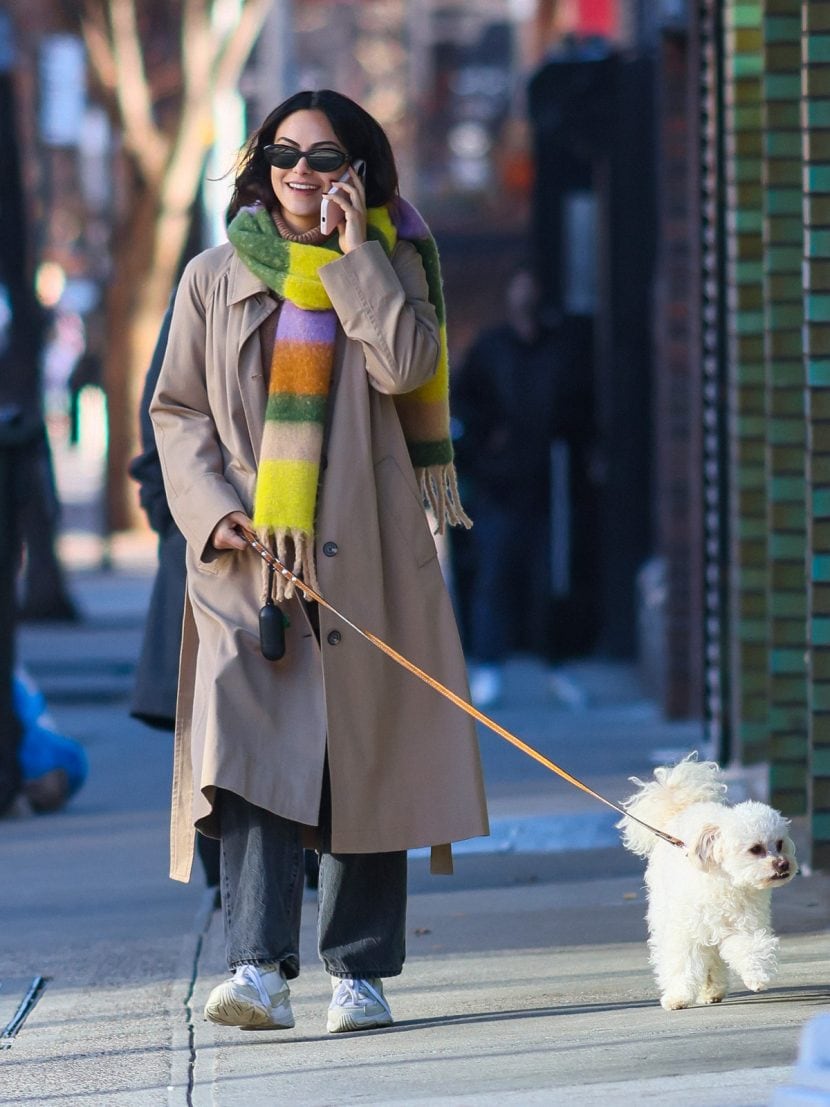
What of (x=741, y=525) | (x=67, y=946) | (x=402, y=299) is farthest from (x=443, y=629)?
(x=741, y=525)

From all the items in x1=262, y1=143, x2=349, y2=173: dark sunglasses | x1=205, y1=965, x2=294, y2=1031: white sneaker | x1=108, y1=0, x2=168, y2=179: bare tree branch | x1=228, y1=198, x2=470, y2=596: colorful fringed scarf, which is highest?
x1=108, y1=0, x2=168, y2=179: bare tree branch

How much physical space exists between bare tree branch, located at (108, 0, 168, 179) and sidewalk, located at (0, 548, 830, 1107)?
53.9ft

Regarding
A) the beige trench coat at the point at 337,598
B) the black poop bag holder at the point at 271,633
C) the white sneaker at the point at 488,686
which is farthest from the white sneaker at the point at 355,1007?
the white sneaker at the point at 488,686

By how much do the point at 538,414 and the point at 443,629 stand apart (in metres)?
6.95

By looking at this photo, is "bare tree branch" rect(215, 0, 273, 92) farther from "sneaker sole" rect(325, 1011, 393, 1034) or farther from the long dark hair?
"sneaker sole" rect(325, 1011, 393, 1034)

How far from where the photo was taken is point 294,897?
4930mm

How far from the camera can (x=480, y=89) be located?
4897 centimetres

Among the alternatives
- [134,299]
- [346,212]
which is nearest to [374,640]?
[346,212]

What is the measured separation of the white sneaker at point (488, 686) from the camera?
11461mm

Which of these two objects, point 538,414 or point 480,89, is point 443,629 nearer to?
point 538,414

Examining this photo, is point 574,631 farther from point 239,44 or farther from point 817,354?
point 239,44

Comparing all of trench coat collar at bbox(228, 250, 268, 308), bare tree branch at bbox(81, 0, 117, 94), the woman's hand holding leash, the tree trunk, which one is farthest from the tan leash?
bare tree branch at bbox(81, 0, 117, 94)

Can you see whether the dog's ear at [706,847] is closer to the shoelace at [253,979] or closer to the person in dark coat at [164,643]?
the shoelace at [253,979]

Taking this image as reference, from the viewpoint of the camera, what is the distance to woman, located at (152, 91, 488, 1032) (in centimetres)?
487
